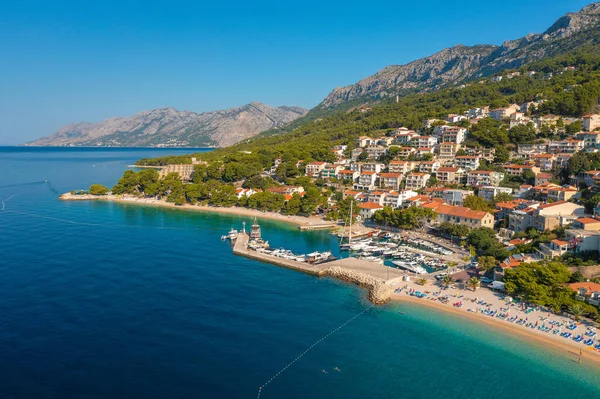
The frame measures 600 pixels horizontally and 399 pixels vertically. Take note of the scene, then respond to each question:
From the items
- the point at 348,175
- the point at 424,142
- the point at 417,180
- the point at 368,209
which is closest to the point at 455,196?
the point at 368,209

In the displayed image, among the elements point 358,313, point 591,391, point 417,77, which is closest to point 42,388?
point 358,313

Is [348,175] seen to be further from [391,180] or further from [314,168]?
[391,180]

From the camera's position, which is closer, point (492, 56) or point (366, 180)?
point (366, 180)

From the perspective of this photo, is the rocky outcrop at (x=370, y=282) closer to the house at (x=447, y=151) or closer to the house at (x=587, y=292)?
the house at (x=587, y=292)

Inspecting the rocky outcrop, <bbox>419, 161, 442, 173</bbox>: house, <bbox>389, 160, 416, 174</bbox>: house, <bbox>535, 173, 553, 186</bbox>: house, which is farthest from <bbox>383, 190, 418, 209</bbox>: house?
the rocky outcrop

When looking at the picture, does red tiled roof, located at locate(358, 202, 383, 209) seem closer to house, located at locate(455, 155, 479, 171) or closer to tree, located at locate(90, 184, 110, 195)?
house, located at locate(455, 155, 479, 171)

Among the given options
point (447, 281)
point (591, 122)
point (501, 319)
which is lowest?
point (501, 319)
